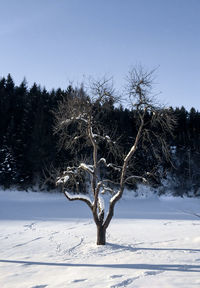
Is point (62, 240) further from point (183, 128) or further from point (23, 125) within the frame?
point (183, 128)

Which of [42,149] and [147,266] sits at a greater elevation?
[42,149]

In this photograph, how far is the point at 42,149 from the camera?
103 feet

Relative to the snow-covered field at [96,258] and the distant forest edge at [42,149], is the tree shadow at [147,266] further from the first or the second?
the distant forest edge at [42,149]

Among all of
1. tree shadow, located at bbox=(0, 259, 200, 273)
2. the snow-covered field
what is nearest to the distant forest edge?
the snow-covered field

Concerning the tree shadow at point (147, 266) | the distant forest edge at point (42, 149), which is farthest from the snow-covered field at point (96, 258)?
the distant forest edge at point (42, 149)

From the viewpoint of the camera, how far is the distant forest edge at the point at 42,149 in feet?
102

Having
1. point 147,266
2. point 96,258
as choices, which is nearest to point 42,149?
point 96,258

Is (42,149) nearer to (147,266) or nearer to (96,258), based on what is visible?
(96,258)

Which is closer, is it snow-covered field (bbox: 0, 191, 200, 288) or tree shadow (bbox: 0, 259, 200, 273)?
snow-covered field (bbox: 0, 191, 200, 288)

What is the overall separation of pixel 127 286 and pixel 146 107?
6.15 m

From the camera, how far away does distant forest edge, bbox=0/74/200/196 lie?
30938 mm

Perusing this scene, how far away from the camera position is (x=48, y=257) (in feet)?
26.2

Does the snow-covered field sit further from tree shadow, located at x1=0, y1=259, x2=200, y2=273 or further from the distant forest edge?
the distant forest edge

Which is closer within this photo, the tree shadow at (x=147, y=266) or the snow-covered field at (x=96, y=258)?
the snow-covered field at (x=96, y=258)
